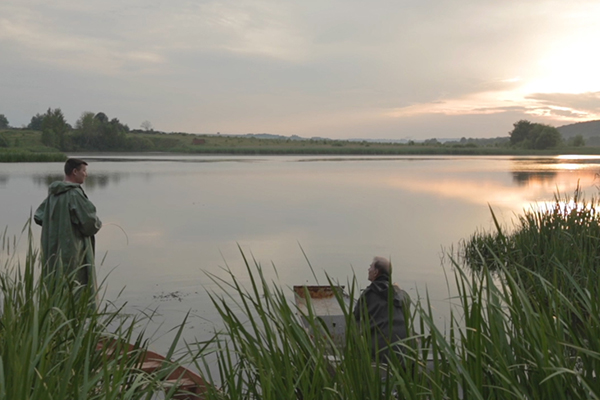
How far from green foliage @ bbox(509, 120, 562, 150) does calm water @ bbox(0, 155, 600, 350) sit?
236 feet

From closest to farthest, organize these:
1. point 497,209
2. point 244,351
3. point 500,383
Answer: point 500,383
point 244,351
point 497,209

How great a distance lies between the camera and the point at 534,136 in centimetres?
10256

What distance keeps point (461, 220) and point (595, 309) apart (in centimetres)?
1681

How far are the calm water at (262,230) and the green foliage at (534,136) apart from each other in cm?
7203

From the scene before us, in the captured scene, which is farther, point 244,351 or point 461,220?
point 461,220

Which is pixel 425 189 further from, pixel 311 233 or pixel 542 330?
pixel 542 330

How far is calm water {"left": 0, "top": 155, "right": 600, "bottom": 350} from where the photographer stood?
972cm

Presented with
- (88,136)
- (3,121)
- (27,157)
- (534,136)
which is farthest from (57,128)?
(534,136)

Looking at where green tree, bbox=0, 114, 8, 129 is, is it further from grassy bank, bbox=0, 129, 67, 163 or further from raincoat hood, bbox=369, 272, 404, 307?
raincoat hood, bbox=369, 272, 404, 307

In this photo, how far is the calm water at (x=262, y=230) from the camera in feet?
31.9

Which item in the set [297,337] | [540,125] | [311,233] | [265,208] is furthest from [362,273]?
[540,125]

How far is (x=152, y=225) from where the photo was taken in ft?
56.8

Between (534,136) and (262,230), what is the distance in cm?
9830

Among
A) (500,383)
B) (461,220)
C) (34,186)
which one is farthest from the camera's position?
(34,186)
